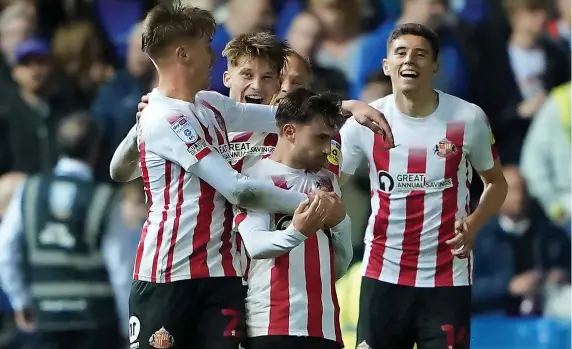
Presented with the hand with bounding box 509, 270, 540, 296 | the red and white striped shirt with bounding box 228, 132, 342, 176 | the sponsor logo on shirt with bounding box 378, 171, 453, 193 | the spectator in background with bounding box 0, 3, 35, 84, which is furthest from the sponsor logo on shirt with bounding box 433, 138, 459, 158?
the spectator in background with bounding box 0, 3, 35, 84

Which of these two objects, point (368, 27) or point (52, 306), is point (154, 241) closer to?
point (52, 306)

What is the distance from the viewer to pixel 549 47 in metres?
10.2

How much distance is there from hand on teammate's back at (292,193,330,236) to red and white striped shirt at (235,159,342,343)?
17 cm

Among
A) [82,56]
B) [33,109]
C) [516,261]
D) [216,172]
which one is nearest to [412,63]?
[216,172]

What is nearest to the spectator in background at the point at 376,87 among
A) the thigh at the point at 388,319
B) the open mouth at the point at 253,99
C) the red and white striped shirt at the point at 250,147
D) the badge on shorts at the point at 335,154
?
the thigh at the point at 388,319

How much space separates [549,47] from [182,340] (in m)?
5.79

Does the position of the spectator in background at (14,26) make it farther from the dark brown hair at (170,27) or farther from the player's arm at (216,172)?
the player's arm at (216,172)

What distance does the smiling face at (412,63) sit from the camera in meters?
6.20

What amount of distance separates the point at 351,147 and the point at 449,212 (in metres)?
0.56

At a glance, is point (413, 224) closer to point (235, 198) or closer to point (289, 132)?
point (289, 132)

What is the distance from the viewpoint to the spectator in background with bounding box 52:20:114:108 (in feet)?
36.2

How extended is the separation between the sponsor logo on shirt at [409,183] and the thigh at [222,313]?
131 cm

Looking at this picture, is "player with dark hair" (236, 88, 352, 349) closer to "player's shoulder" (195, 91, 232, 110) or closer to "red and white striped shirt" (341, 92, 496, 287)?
"player's shoulder" (195, 91, 232, 110)

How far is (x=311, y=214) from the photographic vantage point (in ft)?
16.0
